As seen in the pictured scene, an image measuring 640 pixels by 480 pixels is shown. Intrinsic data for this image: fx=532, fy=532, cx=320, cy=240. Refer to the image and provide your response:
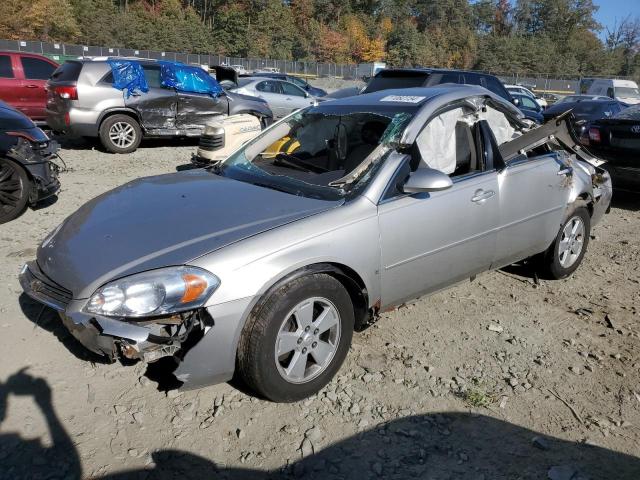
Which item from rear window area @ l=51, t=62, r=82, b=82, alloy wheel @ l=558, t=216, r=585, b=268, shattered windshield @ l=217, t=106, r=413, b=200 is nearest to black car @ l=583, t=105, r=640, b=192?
alloy wheel @ l=558, t=216, r=585, b=268

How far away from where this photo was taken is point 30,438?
2605 mm

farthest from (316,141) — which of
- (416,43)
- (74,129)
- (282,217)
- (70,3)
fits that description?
(416,43)

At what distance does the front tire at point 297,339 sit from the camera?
273 cm

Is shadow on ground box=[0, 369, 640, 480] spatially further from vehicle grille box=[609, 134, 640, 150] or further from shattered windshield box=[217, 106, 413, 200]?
vehicle grille box=[609, 134, 640, 150]

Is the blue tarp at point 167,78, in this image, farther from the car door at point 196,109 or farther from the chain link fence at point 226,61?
the chain link fence at point 226,61

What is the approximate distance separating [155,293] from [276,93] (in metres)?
14.2

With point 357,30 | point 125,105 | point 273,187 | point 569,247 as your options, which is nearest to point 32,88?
point 125,105

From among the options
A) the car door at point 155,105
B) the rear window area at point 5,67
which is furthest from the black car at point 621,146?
the rear window area at point 5,67

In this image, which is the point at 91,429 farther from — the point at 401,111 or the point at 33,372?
the point at 401,111

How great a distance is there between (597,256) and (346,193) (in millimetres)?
3762

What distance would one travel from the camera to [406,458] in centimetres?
262

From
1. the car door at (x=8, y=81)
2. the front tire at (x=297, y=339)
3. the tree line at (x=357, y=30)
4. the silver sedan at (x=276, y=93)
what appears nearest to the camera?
the front tire at (x=297, y=339)

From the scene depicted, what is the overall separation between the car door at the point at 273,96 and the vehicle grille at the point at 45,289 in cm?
1314

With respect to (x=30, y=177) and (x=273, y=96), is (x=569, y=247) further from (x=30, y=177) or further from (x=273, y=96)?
(x=273, y=96)
